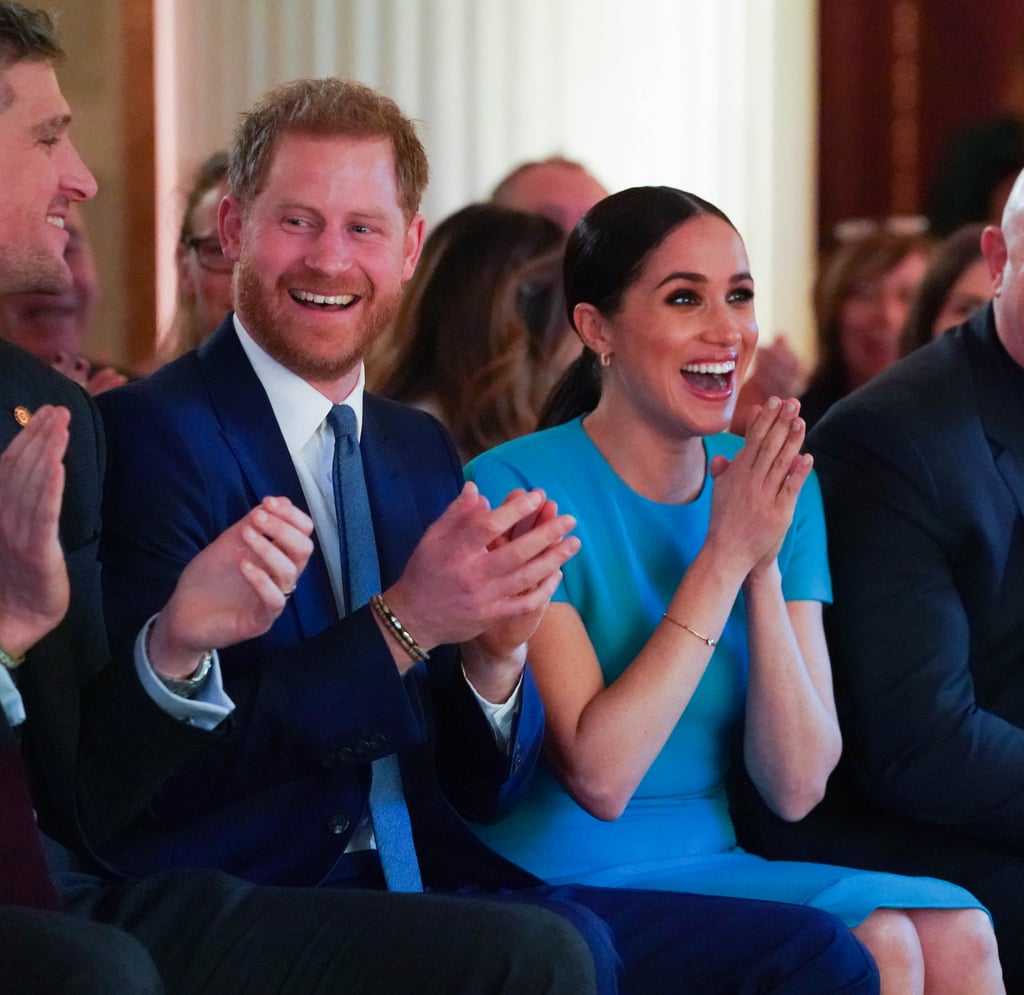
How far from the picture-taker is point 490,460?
2.16 meters

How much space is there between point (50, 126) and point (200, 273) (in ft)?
3.54

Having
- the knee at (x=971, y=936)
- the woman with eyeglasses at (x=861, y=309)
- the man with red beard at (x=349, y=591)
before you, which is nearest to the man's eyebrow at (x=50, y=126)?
the man with red beard at (x=349, y=591)

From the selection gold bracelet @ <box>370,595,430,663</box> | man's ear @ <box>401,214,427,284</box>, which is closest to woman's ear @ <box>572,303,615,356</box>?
man's ear @ <box>401,214,427,284</box>

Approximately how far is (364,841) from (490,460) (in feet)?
1.67

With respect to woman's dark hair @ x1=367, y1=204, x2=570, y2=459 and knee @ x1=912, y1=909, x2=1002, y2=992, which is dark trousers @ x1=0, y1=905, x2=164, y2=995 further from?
woman's dark hair @ x1=367, y1=204, x2=570, y2=459

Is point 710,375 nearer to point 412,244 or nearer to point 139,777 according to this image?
point 412,244

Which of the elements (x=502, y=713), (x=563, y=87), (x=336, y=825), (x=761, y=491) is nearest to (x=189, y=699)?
(x=336, y=825)

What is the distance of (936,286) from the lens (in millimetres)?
3260

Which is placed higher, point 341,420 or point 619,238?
point 619,238

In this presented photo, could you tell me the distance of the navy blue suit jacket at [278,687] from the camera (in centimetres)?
173

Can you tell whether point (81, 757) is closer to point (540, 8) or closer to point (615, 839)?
point (615, 839)

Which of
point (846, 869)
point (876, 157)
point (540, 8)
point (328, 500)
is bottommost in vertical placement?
point (846, 869)

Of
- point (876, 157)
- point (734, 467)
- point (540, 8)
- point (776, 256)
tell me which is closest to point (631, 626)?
point (734, 467)

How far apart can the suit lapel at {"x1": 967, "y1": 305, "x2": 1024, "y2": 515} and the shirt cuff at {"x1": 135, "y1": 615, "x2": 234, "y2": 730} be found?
1.09m
